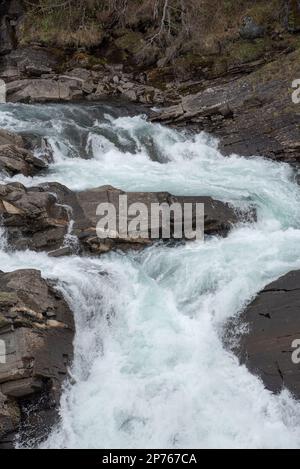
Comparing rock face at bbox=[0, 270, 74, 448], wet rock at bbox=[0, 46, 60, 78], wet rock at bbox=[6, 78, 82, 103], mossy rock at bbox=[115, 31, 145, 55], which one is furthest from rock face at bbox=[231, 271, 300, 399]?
mossy rock at bbox=[115, 31, 145, 55]

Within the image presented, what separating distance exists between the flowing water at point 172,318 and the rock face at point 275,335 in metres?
0.17

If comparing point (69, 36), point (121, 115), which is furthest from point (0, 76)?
point (121, 115)

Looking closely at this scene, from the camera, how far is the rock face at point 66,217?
932 cm

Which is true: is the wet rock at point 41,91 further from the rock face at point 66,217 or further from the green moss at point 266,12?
the green moss at point 266,12

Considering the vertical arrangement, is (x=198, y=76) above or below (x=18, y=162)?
above

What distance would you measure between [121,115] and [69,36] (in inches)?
241

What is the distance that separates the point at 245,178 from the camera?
12133 millimetres

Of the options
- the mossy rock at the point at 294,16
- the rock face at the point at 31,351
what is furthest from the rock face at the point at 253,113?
the rock face at the point at 31,351

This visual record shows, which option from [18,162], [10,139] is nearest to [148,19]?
[10,139]

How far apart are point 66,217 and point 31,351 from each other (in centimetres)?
339

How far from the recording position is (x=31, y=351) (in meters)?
6.96
